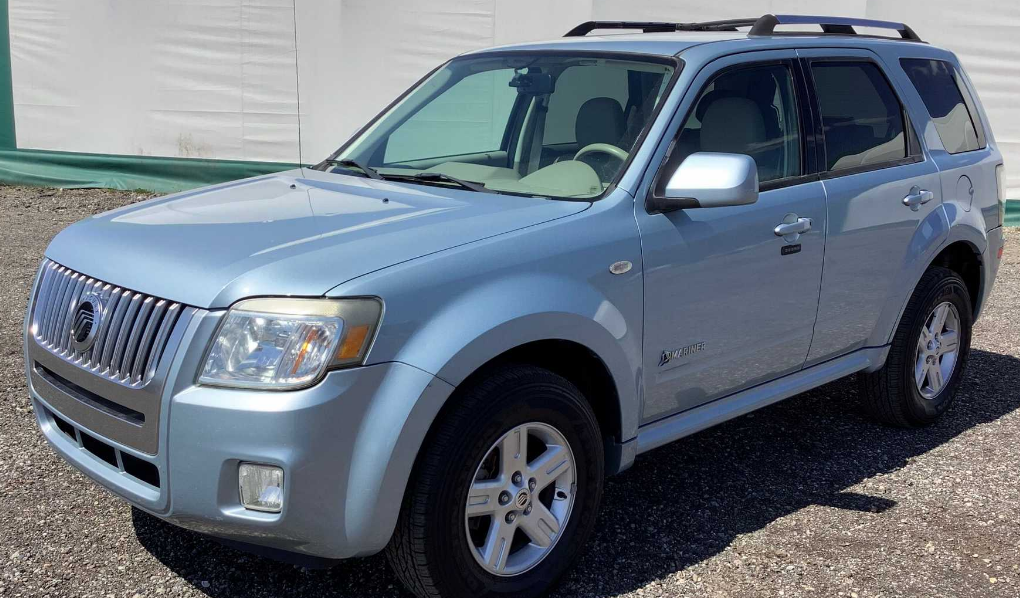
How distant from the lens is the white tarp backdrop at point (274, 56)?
10.4 meters

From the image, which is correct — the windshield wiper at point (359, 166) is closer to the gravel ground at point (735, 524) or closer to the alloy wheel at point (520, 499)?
the alloy wheel at point (520, 499)

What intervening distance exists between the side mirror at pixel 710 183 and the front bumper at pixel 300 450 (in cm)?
112

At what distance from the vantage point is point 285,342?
2707mm

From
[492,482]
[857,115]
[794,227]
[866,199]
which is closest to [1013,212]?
[857,115]

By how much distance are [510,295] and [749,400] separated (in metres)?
1.39

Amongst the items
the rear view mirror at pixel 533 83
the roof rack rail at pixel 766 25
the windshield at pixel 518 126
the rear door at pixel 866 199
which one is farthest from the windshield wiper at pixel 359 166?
the rear door at pixel 866 199

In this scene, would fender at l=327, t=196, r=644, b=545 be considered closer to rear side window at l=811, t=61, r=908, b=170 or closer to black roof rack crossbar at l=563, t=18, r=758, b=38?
rear side window at l=811, t=61, r=908, b=170

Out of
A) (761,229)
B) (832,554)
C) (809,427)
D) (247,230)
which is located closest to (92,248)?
(247,230)

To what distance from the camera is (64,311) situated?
3182mm

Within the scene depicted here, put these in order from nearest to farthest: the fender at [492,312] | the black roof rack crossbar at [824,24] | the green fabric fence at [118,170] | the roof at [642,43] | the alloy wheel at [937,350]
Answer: the fender at [492,312]
the roof at [642,43]
the black roof rack crossbar at [824,24]
the alloy wheel at [937,350]
the green fabric fence at [118,170]

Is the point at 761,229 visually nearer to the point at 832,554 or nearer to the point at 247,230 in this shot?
the point at 832,554

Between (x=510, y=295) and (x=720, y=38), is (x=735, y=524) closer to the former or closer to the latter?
(x=510, y=295)

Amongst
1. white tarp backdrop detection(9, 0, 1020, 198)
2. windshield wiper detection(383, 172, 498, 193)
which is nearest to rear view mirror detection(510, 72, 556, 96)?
windshield wiper detection(383, 172, 498, 193)

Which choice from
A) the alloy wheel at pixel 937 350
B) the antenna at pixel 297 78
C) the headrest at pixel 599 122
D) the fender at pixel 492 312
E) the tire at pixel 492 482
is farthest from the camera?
the antenna at pixel 297 78
